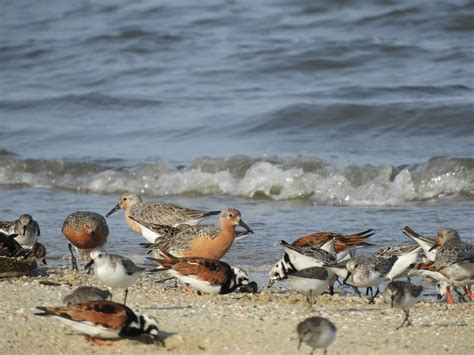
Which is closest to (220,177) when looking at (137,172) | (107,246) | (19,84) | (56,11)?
(137,172)

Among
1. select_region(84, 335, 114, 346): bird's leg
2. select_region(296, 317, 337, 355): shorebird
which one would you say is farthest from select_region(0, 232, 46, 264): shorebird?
select_region(296, 317, 337, 355): shorebird

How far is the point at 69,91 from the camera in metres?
22.6

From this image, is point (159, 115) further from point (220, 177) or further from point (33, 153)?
point (220, 177)

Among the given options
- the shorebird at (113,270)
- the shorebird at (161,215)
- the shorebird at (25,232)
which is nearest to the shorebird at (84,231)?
the shorebird at (25,232)

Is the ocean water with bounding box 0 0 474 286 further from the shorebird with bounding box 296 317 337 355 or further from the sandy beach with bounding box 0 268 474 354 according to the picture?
the shorebird with bounding box 296 317 337 355

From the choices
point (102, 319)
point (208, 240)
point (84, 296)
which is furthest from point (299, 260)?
point (102, 319)

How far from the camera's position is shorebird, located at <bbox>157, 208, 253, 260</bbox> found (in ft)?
34.4

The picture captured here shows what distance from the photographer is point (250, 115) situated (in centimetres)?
1906

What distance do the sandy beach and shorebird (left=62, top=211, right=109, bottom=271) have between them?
4.98 ft

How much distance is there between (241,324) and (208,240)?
242cm

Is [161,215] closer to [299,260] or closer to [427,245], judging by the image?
[299,260]

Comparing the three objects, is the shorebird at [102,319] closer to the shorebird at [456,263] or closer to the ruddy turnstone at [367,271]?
the ruddy turnstone at [367,271]

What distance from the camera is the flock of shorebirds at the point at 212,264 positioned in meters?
7.40

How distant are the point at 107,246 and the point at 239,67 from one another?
10879 mm
